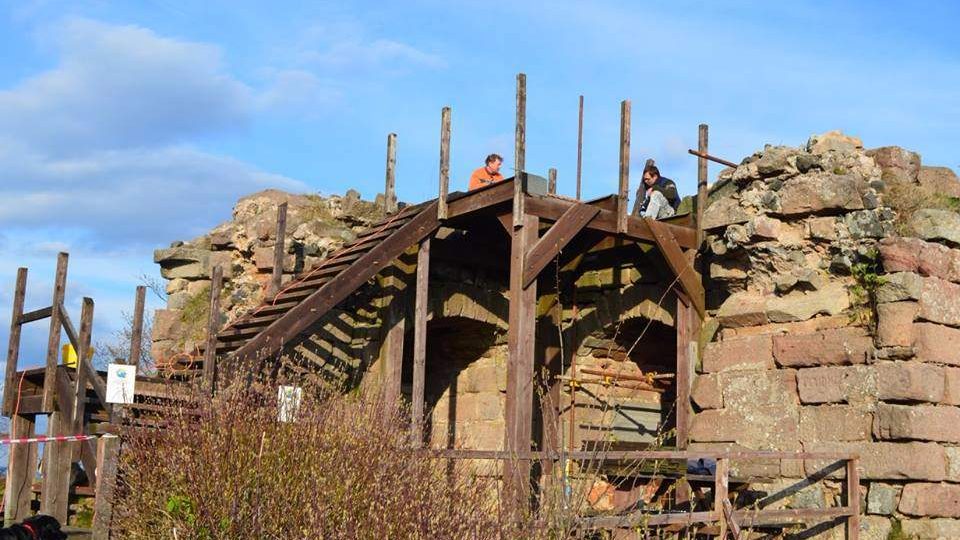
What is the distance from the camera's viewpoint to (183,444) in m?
6.70

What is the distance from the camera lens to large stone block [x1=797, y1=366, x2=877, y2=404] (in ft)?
28.8

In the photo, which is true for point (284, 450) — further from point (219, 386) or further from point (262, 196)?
point (262, 196)

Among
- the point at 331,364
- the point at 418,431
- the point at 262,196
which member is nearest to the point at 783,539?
the point at 418,431

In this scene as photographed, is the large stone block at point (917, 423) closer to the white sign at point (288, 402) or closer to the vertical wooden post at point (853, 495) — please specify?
the vertical wooden post at point (853, 495)

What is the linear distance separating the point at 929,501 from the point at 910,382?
2.96ft

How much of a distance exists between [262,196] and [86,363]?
3.76 m

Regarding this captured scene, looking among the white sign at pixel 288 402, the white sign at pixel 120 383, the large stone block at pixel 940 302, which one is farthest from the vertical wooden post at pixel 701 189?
the white sign at pixel 120 383

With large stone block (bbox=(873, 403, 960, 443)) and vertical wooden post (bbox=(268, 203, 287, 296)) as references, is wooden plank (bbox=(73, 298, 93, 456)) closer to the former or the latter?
vertical wooden post (bbox=(268, 203, 287, 296))

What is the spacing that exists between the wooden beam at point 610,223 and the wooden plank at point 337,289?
1.10 meters

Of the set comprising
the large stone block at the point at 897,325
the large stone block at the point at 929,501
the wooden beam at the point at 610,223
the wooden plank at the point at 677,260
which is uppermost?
the wooden beam at the point at 610,223

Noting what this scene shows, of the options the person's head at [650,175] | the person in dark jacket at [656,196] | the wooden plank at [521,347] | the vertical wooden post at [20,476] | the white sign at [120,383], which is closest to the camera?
the white sign at [120,383]

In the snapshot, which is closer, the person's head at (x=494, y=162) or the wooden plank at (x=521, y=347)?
the wooden plank at (x=521, y=347)

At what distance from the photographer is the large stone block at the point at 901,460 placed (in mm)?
8422

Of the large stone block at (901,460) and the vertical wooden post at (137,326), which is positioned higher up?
the vertical wooden post at (137,326)
